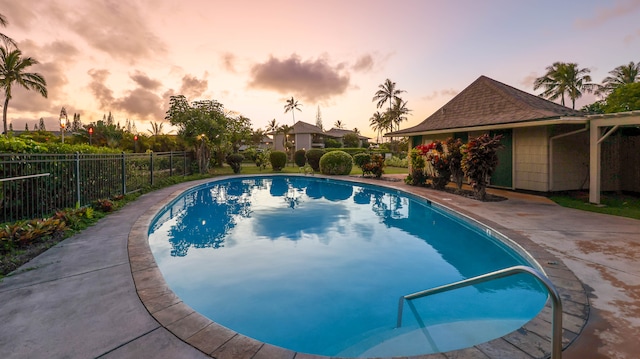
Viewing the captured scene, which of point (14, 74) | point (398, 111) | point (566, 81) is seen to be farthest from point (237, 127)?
point (566, 81)

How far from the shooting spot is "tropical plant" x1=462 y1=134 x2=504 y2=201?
9.26 metres

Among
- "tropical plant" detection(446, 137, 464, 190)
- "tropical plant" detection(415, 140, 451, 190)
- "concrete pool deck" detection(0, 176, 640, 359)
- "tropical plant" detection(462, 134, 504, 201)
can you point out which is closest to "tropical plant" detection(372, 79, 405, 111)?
"tropical plant" detection(415, 140, 451, 190)

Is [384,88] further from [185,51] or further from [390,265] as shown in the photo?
[390,265]

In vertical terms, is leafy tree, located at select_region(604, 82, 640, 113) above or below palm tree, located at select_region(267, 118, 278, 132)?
below

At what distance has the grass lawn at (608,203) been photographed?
24.8 ft

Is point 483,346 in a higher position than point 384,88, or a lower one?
lower

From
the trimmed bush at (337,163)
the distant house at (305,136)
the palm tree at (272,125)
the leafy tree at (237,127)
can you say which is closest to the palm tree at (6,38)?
the leafy tree at (237,127)

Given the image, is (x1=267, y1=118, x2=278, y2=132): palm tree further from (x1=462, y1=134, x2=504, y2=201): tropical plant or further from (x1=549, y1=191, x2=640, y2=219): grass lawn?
(x1=549, y1=191, x2=640, y2=219): grass lawn

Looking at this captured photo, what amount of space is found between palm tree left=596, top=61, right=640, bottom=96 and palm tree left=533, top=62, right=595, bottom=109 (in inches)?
63.6

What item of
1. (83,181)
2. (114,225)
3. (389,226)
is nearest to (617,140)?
(389,226)

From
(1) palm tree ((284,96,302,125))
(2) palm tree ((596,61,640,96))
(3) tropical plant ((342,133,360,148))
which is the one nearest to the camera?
(2) palm tree ((596,61,640,96))

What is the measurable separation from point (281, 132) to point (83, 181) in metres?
42.4

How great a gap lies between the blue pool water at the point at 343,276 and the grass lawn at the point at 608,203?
12.1ft

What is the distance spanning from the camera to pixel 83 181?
25.6 ft
